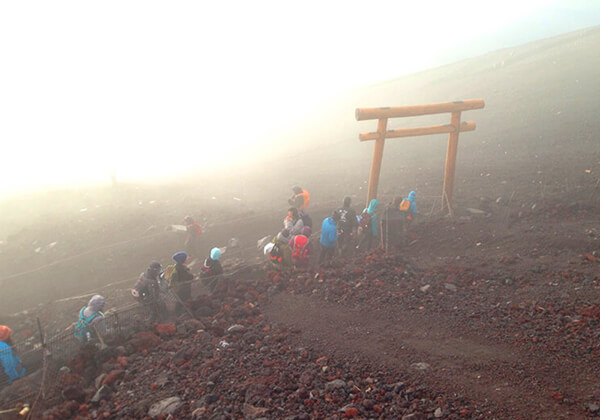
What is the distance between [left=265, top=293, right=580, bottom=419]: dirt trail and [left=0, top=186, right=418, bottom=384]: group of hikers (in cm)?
180

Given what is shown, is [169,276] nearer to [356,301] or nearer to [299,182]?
[356,301]

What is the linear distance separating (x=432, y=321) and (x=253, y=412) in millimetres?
2927

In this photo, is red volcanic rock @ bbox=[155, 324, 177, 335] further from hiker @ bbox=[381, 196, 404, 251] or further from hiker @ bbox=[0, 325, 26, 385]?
hiker @ bbox=[381, 196, 404, 251]

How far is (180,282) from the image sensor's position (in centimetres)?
749

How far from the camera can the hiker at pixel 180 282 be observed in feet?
23.6

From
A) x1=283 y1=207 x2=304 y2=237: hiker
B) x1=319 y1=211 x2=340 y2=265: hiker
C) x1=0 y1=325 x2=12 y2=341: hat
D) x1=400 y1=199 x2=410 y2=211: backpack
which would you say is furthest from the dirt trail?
x1=400 y1=199 x2=410 y2=211: backpack

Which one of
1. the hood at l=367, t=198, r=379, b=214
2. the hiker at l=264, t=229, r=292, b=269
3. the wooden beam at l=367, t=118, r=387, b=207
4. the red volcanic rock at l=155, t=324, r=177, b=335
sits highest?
the wooden beam at l=367, t=118, r=387, b=207

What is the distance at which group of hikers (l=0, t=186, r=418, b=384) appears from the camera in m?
6.24

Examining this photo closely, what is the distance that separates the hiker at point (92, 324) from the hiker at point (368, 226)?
6.15 metres

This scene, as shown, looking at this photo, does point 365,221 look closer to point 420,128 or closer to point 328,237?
point 328,237

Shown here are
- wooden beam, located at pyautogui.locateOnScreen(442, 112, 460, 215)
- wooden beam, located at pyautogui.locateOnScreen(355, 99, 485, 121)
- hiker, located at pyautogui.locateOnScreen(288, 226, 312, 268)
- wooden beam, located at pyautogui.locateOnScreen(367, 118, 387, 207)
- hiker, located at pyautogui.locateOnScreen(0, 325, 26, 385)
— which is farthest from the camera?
wooden beam, located at pyautogui.locateOnScreen(442, 112, 460, 215)

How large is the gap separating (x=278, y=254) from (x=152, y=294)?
2.88 m

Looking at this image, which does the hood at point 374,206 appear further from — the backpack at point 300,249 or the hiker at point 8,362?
the hiker at point 8,362

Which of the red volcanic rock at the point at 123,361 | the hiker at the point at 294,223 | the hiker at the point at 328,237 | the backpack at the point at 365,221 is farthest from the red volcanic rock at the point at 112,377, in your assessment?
the backpack at the point at 365,221
